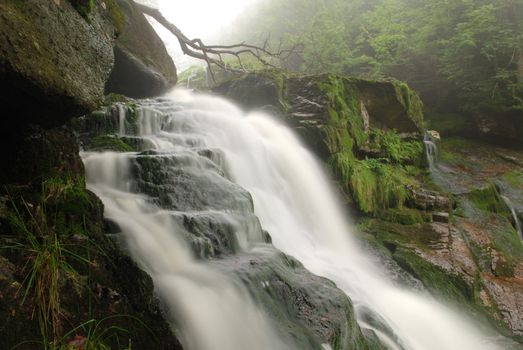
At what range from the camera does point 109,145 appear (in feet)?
17.0

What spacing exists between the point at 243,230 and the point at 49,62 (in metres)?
2.27

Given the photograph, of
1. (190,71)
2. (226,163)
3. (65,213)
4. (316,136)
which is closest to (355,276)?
(226,163)

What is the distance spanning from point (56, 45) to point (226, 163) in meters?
3.43

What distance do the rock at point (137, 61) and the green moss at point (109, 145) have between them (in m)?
3.64

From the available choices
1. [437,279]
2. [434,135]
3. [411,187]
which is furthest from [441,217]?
[434,135]

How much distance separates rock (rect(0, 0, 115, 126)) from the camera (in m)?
2.36

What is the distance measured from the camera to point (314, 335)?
3.01 metres

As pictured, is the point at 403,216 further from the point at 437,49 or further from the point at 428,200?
the point at 437,49

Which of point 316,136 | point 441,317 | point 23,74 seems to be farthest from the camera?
point 316,136

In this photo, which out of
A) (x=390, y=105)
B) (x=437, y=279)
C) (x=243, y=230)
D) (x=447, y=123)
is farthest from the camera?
(x=447, y=123)

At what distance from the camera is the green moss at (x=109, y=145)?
202 inches

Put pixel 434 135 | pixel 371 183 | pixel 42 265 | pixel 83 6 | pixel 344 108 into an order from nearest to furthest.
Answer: pixel 42 265
pixel 83 6
pixel 371 183
pixel 344 108
pixel 434 135

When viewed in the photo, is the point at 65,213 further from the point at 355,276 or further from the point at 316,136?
the point at 316,136

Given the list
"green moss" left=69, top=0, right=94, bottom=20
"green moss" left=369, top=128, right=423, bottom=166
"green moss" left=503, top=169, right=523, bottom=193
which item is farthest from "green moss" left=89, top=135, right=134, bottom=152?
"green moss" left=503, top=169, right=523, bottom=193
